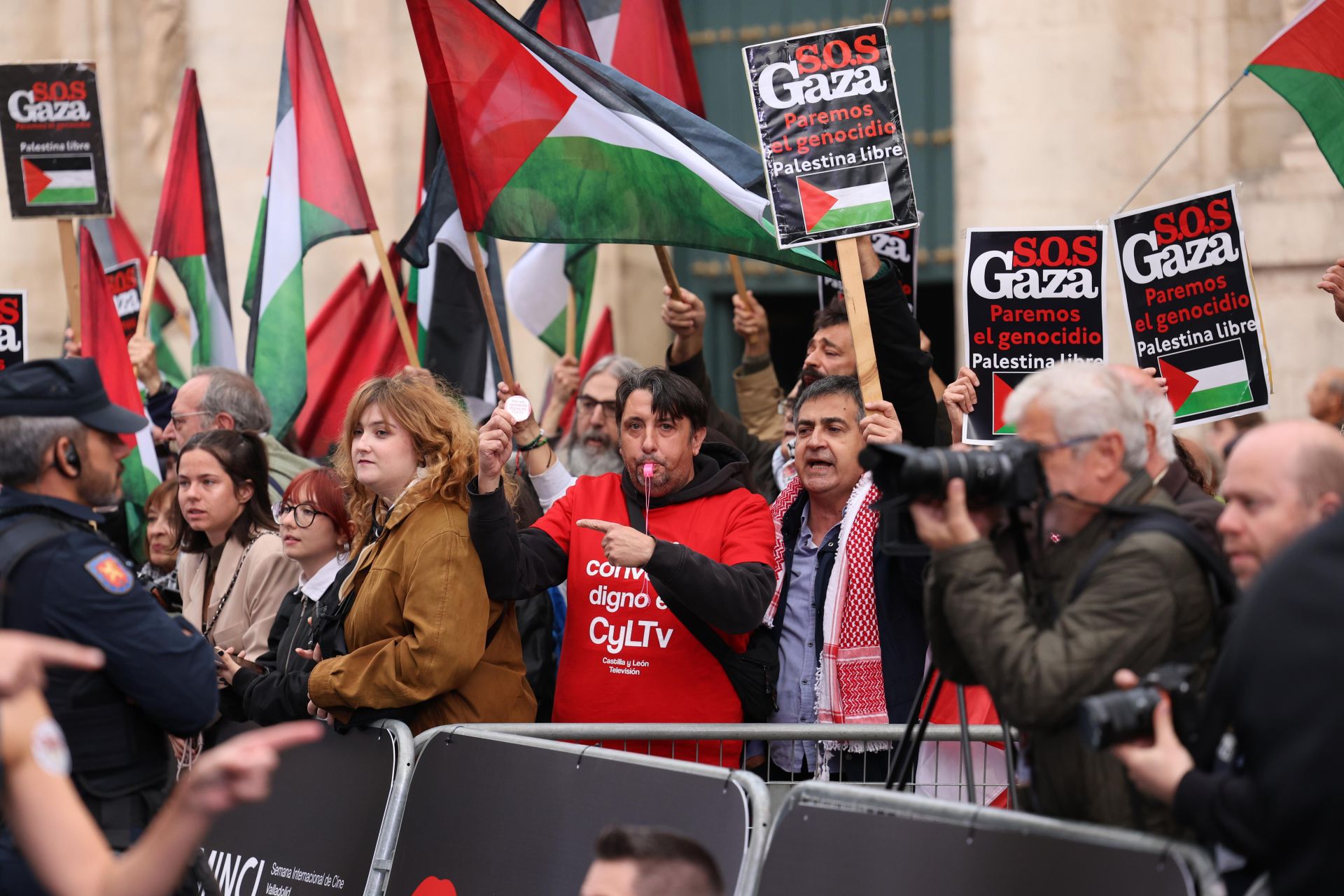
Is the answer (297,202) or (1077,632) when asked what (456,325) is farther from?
(1077,632)

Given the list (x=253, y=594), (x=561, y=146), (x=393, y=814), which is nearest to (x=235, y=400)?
(x=253, y=594)

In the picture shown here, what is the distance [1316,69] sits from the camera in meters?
6.01

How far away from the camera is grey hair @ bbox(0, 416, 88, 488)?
3723 millimetres

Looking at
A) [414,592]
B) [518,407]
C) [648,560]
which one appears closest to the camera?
[648,560]

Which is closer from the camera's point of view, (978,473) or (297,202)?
(978,473)

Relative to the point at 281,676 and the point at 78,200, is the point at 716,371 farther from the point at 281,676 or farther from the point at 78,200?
the point at 281,676

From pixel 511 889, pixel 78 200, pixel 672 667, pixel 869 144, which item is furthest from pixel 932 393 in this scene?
pixel 78 200

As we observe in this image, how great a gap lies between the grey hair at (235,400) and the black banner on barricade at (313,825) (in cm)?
221

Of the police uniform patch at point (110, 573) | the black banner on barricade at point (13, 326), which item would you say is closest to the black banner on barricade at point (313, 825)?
the police uniform patch at point (110, 573)

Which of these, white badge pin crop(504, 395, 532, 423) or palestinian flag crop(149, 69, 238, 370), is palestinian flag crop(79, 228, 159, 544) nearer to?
palestinian flag crop(149, 69, 238, 370)

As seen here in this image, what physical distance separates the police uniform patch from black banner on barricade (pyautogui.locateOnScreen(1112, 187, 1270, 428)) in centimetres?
367

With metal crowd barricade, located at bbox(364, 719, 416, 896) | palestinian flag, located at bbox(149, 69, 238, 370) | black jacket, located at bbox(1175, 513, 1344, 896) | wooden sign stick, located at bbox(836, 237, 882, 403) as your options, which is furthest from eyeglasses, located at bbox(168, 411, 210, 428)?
black jacket, located at bbox(1175, 513, 1344, 896)

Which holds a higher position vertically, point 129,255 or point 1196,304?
point 129,255

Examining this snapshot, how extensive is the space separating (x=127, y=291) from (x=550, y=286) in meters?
2.45
